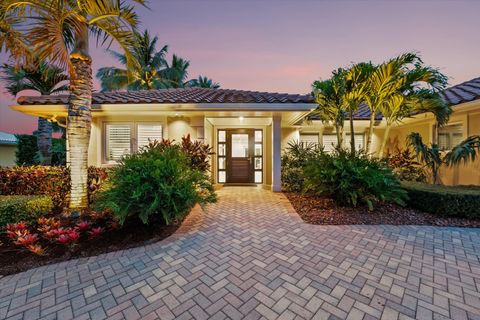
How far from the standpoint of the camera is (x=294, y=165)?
7758 mm

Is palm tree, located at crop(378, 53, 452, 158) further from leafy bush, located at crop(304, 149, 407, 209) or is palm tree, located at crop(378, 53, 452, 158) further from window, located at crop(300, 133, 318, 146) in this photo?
window, located at crop(300, 133, 318, 146)

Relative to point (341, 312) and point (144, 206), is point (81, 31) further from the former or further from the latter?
point (341, 312)

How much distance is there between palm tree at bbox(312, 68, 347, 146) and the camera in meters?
5.79

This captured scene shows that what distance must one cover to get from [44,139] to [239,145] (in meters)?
11.6

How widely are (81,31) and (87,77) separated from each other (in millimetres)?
1014

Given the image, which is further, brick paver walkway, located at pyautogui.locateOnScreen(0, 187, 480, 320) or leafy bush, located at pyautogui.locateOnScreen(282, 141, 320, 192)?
leafy bush, located at pyautogui.locateOnScreen(282, 141, 320, 192)

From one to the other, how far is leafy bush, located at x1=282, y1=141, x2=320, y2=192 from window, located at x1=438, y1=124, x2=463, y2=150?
4634 mm

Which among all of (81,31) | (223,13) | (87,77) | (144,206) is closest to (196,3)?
(223,13)

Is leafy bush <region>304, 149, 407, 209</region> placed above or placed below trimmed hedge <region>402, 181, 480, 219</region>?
above

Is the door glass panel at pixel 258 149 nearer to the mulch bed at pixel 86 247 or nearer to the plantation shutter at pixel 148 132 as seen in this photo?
the plantation shutter at pixel 148 132

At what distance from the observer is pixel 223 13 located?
28.5 ft

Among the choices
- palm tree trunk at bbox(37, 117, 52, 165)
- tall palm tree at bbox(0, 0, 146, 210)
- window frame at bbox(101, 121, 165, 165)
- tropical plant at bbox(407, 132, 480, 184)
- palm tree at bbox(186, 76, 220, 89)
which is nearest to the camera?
tall palm tree at bbox(0, 0, 146, 210)

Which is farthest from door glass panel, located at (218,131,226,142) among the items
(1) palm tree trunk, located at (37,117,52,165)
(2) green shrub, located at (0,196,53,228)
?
(1) palm tree trunk, located at (37,117,52,165)

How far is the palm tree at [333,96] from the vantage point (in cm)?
579
